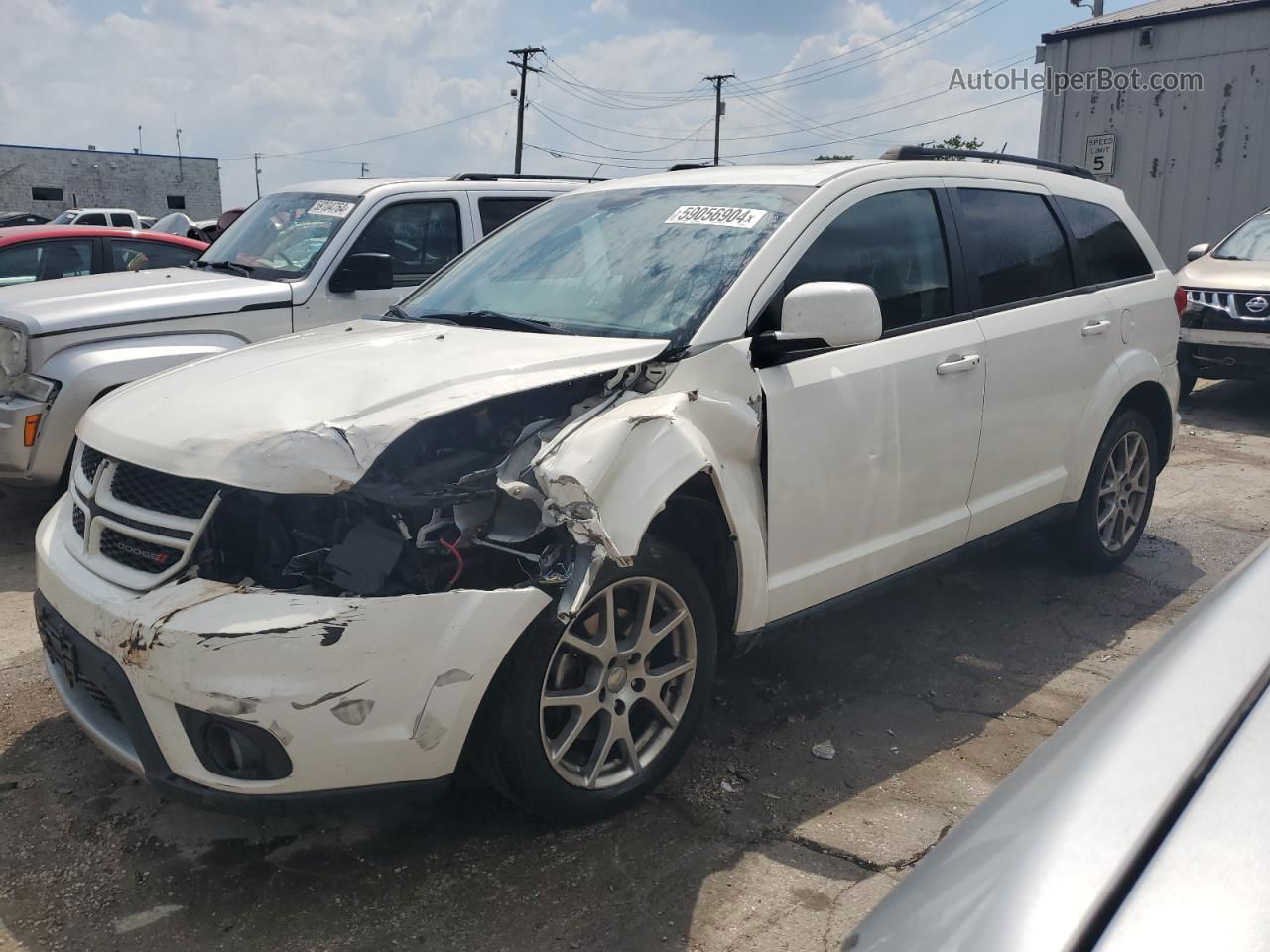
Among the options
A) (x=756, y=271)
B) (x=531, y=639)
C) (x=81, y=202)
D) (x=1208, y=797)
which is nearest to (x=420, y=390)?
(x=531, y=639)

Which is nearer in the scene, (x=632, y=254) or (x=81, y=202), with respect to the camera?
(x=632, y=254)

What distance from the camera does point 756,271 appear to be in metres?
3.24

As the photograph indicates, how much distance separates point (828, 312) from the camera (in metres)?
3.07

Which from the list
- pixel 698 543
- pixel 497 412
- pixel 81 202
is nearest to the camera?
pixel 497 412

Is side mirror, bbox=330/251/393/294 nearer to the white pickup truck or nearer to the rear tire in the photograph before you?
the white pickup truck

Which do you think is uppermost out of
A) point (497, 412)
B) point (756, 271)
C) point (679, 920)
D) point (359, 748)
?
point (756, 271)

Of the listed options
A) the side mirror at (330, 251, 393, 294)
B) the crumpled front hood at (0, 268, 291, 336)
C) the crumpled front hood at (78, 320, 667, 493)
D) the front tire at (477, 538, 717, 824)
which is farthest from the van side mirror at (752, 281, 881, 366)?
the crumpled front hood at (0, 268, 291, 336)

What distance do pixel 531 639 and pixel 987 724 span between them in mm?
1788

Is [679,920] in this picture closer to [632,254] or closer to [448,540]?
[448,540]

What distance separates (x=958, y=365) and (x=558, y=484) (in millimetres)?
1792

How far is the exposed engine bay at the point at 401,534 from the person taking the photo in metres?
2.56

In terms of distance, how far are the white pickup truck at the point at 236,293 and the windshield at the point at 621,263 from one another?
205cm

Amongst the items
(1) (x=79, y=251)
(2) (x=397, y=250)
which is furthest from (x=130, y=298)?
(1) (x=79, y=251)

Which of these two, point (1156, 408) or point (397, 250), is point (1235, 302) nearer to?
point (1156, 408)
